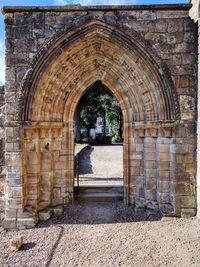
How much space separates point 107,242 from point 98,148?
13.9 meters

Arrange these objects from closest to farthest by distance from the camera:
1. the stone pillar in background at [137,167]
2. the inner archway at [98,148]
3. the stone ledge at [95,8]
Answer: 1. the stone ledge at [95,8]
2. the stone pillar in background at [137,167]
3. the inner archway at [98,148]

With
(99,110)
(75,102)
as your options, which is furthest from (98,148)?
(75,102)

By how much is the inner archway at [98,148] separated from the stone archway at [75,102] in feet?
3.63

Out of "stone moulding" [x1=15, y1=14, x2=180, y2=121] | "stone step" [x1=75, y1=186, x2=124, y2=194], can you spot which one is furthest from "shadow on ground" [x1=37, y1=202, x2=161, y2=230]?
"stone moulding" [x1=15, y1=14, x2=180, y2=121]

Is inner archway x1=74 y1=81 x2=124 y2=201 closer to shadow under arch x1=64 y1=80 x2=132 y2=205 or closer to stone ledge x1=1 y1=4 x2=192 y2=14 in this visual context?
shadow under arch x1=64 y1=80 x2=132 y2=205

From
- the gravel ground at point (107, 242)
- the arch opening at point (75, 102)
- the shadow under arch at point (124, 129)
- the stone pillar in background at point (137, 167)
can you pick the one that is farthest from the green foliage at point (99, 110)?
the gravel ground at point (107, 242)

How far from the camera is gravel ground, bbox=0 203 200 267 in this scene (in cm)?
362

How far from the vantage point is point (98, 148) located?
18016 mm

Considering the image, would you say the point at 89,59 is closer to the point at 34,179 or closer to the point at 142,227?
the point at 34,179

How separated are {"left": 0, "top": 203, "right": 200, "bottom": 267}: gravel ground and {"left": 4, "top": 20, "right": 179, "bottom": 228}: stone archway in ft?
1.58

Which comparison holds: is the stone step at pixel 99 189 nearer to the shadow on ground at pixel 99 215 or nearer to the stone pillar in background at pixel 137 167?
the shadow on ground at pixel 99 215

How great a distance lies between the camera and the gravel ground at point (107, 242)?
362 cm

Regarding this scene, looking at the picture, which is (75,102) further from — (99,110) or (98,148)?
(99,110)

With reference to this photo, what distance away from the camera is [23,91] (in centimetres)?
470
